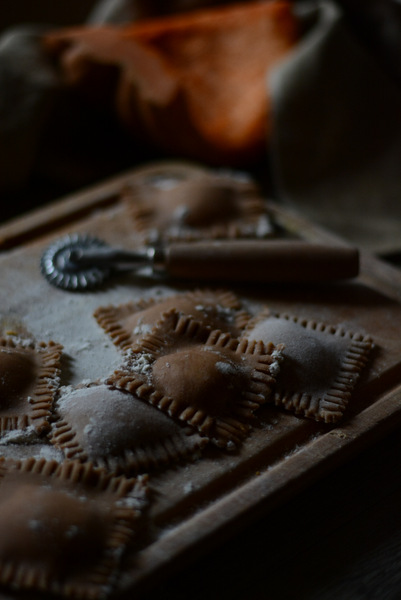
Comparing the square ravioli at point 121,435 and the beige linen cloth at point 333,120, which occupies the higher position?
the beige linen cloth at point 333,120

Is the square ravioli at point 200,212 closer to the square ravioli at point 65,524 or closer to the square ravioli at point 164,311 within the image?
the square ravioli at point 164,311

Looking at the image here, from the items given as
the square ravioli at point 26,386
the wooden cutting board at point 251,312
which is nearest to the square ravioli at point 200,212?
the wooden cutting board at point 251,312

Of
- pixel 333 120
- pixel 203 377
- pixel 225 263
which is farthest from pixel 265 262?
pixel 333 120

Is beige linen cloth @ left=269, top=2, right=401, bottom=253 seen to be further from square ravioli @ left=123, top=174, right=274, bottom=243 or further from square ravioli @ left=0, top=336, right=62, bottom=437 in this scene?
square ravioli @ left=0, top=336, right=62, bottom=437

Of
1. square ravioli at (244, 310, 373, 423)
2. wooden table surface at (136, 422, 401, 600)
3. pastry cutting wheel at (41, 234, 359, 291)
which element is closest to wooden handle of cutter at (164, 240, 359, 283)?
pastry cutting wheel at (41, 234, 359, 291)

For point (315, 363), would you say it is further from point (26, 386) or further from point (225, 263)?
point (26, 386)

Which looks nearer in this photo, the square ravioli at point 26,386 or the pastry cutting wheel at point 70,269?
the square ravioli at point 26,386
